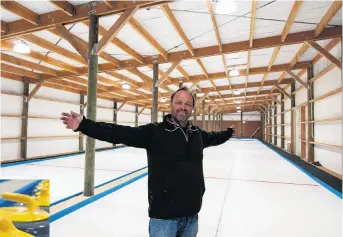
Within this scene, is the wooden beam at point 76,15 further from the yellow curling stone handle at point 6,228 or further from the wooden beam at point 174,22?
the yellow curling stone handle at point 6,228

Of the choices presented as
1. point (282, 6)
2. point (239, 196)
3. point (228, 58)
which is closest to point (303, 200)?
point (239, 196)

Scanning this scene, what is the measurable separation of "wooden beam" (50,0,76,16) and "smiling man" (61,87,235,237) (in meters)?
4.47

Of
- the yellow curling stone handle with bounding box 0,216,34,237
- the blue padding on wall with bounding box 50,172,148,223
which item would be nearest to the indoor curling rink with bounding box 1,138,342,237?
the blue padding on wall with bounding box 50,172,148,223

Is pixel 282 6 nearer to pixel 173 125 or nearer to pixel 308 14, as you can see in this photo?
pixel 308 14

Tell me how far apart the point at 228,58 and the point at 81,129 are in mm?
9076

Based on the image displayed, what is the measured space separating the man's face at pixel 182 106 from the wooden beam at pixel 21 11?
5.13 meters

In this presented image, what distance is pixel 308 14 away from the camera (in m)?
6.48

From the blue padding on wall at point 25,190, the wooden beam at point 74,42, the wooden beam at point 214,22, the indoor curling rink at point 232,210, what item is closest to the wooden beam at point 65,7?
the wooden beam at point 74,42

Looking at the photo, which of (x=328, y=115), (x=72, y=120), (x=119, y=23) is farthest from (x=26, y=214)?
(x=328, y=115)

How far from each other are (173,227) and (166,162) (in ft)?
1.51

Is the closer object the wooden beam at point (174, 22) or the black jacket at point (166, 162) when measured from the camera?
the black jacket at point (166, 162)

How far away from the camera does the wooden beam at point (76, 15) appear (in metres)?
5.15

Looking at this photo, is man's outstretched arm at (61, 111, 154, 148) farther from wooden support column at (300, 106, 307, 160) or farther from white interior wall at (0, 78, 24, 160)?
wooden support column at (300, 106, 307, 160)

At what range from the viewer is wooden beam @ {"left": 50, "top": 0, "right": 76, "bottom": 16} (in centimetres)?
510
